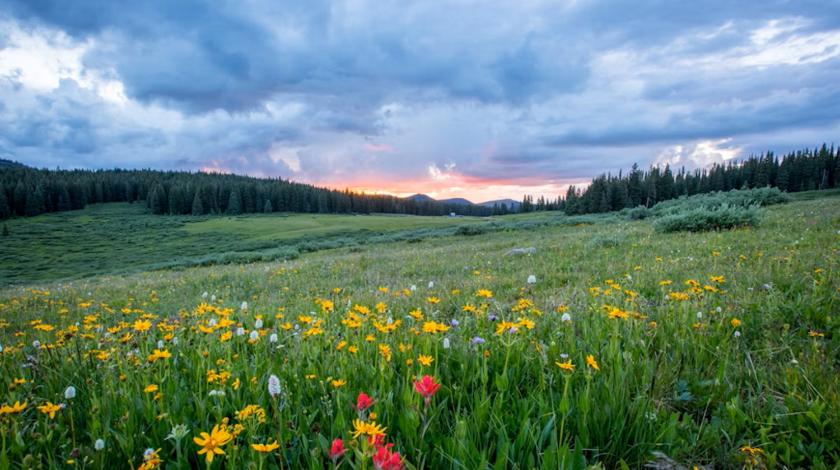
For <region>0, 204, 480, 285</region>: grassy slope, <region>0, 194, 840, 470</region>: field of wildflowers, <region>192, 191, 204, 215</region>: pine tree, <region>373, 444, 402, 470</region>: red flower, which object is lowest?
<region>0, 204, 480, 285</region>: grassy slope

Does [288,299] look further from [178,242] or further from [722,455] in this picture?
[178,242]

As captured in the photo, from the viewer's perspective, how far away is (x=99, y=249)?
6575cm

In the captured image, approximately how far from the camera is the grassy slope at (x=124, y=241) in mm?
49781

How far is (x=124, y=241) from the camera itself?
7375cm

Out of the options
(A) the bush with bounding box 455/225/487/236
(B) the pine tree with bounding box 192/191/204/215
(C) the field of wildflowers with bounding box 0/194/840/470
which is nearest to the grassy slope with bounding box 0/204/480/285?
(B) the pine tree with bounding box 192/191/204/215

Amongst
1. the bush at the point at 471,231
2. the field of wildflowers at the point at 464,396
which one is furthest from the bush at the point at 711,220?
the bush at the point at 471,231

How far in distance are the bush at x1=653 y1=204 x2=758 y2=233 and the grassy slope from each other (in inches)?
1512

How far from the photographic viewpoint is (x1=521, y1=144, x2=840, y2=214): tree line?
9288 centimetres

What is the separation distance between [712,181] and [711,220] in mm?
121177

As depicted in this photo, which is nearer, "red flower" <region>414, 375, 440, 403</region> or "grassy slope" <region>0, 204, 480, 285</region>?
"red flower" <region>414, 375, 440, 403</region>

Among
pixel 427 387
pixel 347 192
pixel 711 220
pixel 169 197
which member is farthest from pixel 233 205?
pixel 427 387

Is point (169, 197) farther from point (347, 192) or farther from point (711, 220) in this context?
point (711, 220)

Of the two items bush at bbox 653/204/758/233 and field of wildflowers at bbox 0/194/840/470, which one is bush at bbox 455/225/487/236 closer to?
bush at bbox 653/204/758/233

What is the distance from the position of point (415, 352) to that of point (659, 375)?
1696 millimetres
